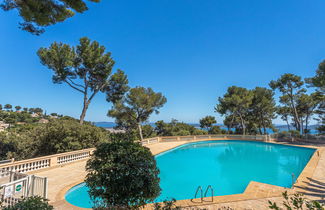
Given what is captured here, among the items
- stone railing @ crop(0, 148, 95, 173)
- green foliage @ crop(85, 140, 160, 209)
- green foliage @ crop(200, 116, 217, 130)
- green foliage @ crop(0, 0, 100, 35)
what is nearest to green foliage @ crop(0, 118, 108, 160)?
stone railing @ crop(0, 148, 95, 173)

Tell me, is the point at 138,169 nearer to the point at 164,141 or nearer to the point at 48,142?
the point at 48,142

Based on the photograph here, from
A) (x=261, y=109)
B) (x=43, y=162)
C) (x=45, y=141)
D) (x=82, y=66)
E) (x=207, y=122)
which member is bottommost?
(x=43, y=162)

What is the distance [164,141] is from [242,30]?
569 inches

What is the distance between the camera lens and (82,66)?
14.5 meters

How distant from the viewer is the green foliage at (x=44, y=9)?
4195mm

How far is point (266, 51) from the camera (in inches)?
547

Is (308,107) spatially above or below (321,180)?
above

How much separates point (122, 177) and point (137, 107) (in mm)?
15614

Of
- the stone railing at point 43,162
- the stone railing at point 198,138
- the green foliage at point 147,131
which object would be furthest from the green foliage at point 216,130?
the stone railing at point 43,162

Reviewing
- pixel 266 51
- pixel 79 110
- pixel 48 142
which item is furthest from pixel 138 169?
pixel 266 51

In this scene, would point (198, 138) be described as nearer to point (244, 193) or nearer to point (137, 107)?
point (137, 107)

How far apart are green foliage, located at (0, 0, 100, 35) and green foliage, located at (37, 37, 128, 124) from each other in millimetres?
8677

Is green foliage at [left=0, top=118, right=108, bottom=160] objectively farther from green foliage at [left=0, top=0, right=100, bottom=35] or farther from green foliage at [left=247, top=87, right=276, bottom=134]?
green foliage at [left=247, top=87, right=276, bottom=134]

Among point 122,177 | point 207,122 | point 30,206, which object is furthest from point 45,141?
point 207,122
